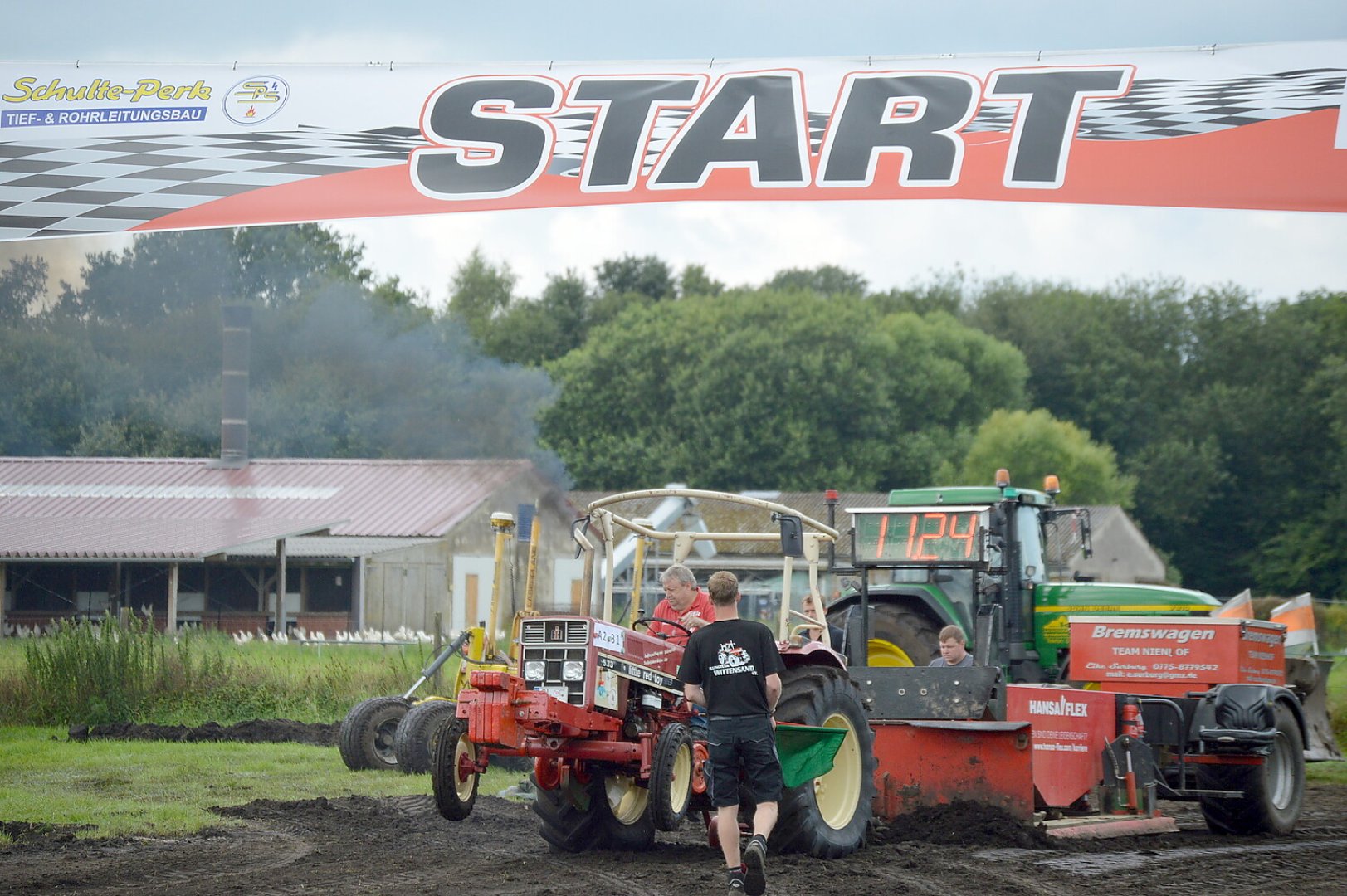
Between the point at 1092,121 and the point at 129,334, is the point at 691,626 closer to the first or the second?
the point at 1092,121

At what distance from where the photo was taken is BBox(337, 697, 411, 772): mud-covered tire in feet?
40.6

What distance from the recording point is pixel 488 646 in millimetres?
9758

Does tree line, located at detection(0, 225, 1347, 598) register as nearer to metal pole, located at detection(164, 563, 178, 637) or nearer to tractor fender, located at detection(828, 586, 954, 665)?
metal pole, located at detection(164, 563, 178, 637)

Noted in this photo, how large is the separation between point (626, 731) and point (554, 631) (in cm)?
72

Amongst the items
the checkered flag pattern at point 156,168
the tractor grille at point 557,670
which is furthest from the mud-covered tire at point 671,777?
the checkered flag pattern at point 156,168

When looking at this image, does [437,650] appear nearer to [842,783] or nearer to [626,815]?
[626,815]

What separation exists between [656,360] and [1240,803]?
1601 inches

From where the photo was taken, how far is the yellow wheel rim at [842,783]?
358 inches

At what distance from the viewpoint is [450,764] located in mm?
8148

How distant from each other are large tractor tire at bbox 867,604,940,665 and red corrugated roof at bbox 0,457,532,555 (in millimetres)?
6797

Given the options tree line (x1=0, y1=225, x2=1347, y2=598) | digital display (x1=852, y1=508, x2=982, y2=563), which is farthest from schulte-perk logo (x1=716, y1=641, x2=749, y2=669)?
tree line (x1=0, y1=225, x2=1347, y2=598)

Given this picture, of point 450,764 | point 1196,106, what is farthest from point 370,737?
point 1196,106

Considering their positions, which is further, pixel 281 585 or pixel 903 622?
pixel 281 585

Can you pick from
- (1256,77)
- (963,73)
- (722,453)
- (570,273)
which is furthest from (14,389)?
(570,273)
